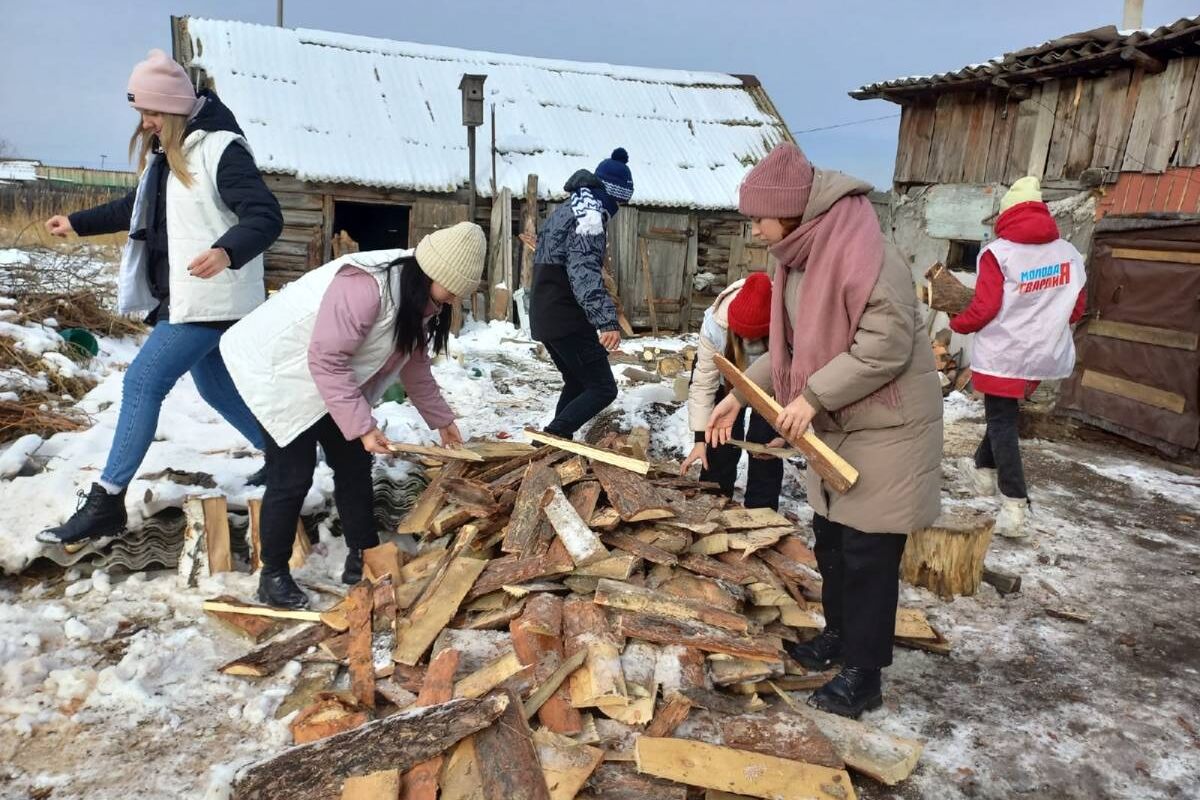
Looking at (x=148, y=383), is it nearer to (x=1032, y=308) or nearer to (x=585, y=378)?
(x=585, y=378)

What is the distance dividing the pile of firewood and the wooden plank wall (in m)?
7.18

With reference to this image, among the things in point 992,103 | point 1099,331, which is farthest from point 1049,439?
point 992,103

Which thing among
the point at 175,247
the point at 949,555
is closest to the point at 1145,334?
the point at 949,555

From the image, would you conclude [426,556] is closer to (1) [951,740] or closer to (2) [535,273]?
(2) [535,273]

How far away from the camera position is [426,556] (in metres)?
3.60

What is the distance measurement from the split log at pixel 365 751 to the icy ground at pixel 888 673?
206 millimetres

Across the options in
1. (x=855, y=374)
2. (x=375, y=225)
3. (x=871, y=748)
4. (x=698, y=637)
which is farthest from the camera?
(x=375, y=225)

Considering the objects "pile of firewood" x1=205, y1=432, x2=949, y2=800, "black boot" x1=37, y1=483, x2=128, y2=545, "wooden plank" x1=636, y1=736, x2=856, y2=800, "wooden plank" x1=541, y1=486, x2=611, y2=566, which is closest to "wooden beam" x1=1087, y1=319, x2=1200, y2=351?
"pile of firewood" x1=205, y1=432, x2=949, y2=800

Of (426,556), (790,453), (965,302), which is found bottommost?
(426,556)

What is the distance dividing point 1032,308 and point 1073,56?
5.52 m

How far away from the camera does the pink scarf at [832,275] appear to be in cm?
241

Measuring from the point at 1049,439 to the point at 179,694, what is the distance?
7706 millimetres

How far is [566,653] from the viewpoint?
2.79 meters

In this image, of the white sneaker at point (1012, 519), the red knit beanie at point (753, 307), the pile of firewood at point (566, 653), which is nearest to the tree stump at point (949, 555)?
the pile of firewood at point (566, 653)
